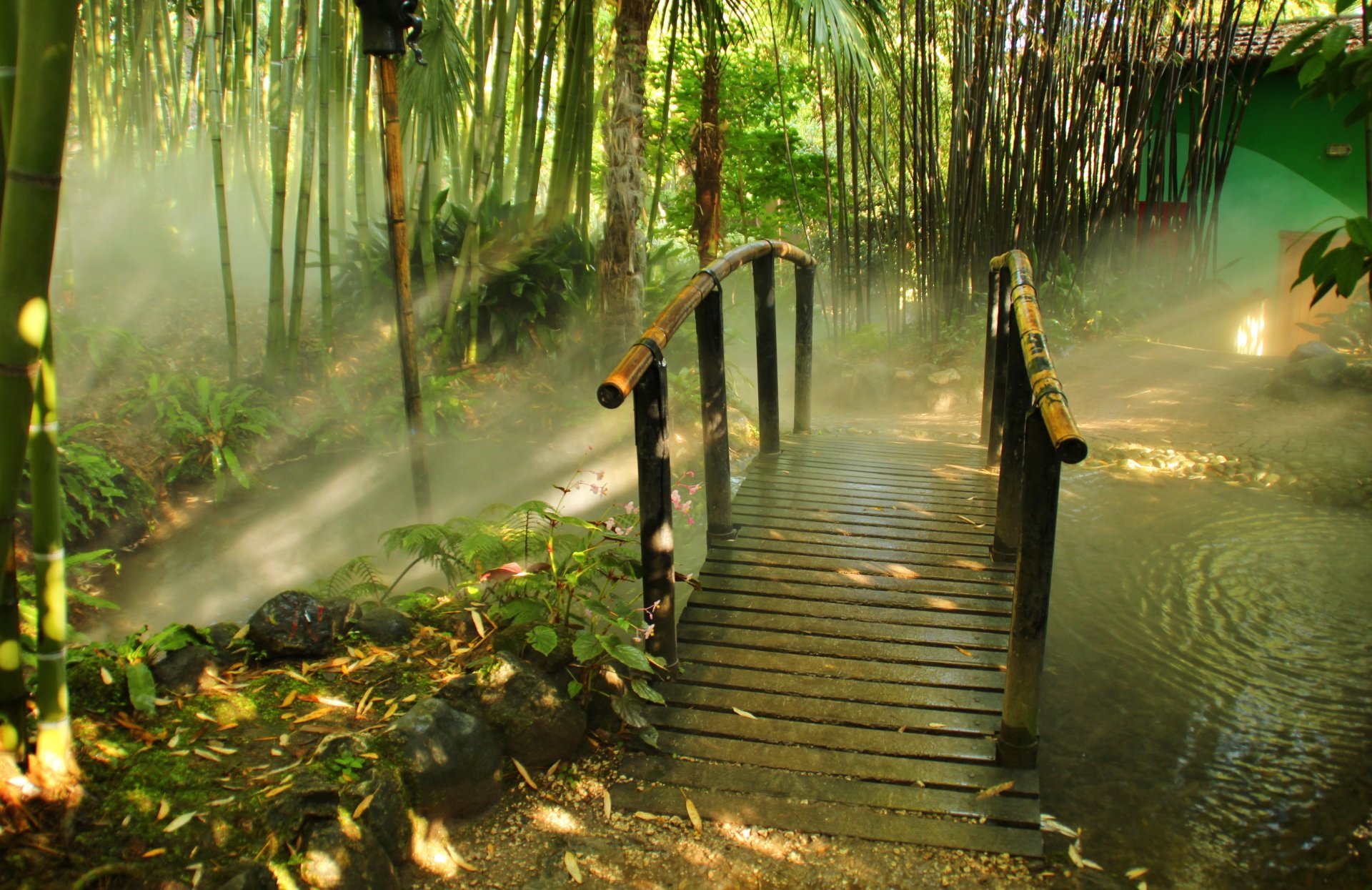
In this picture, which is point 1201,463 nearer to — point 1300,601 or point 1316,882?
point 1300,601

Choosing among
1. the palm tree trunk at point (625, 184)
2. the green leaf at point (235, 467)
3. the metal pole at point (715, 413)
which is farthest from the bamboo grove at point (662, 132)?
Answer: the metal pole at point (715, 413)

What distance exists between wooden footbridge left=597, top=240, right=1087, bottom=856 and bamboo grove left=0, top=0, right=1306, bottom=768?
10.5 feet

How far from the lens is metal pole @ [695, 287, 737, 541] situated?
9.88 feet

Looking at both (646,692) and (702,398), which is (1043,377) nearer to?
(646,692)

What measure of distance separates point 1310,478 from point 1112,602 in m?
2.42

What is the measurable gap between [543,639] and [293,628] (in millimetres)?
632

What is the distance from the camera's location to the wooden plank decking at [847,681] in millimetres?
1985

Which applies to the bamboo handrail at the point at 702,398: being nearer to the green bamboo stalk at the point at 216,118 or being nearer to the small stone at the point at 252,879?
the small stone at the point at 252,879

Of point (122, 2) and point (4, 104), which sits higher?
point (122, 2)

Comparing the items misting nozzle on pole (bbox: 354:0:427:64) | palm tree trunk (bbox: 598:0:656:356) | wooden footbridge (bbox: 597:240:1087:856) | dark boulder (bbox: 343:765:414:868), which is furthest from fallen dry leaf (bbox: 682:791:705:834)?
palm tree trunk (bbox: 598:0:656:356)

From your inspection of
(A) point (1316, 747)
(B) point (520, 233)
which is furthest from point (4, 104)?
(B) point (520, 233)

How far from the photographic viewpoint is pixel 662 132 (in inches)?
333

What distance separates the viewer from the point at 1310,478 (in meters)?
4.86

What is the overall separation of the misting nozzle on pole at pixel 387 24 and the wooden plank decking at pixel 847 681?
8.12 feet
